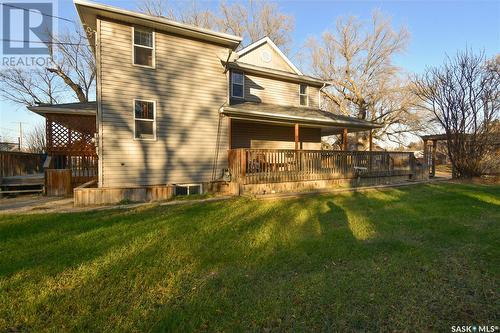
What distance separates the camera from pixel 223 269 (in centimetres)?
328

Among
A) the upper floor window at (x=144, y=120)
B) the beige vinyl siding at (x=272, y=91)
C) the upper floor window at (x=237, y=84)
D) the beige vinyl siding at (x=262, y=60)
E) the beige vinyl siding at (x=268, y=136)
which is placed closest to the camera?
the upper floor window at (x=144, y=120)

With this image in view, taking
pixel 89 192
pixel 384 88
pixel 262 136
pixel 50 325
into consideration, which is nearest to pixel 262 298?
pixel 50 325

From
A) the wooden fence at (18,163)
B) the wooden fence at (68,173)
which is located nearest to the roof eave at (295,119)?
the wooden fence at (68,173)

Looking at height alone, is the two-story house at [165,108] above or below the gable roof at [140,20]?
below

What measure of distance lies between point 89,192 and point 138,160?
1704 mm

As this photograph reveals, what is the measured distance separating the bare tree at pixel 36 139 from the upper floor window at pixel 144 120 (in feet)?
96.4

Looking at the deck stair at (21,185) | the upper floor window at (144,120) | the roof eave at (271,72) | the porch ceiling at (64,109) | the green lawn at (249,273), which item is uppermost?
the roof eave at (271,72)

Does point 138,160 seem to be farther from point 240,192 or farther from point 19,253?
point 19,253

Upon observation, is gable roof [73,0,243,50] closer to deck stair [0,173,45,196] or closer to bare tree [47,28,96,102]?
deck stair [0,173,45,196]

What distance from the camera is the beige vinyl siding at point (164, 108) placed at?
7992 millimetres

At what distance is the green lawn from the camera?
233 cm

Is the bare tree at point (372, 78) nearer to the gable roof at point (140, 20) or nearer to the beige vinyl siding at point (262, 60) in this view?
the beige vinyl siding at point (262, 60)

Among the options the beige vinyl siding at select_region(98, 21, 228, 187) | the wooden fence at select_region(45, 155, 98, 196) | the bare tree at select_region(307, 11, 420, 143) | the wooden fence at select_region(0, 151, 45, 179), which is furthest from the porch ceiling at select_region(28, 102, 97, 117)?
the bare tree at select_region(307, 11, 420, 143)

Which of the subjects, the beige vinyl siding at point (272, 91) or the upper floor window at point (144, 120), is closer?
the upper floor window at point (144, 120)
